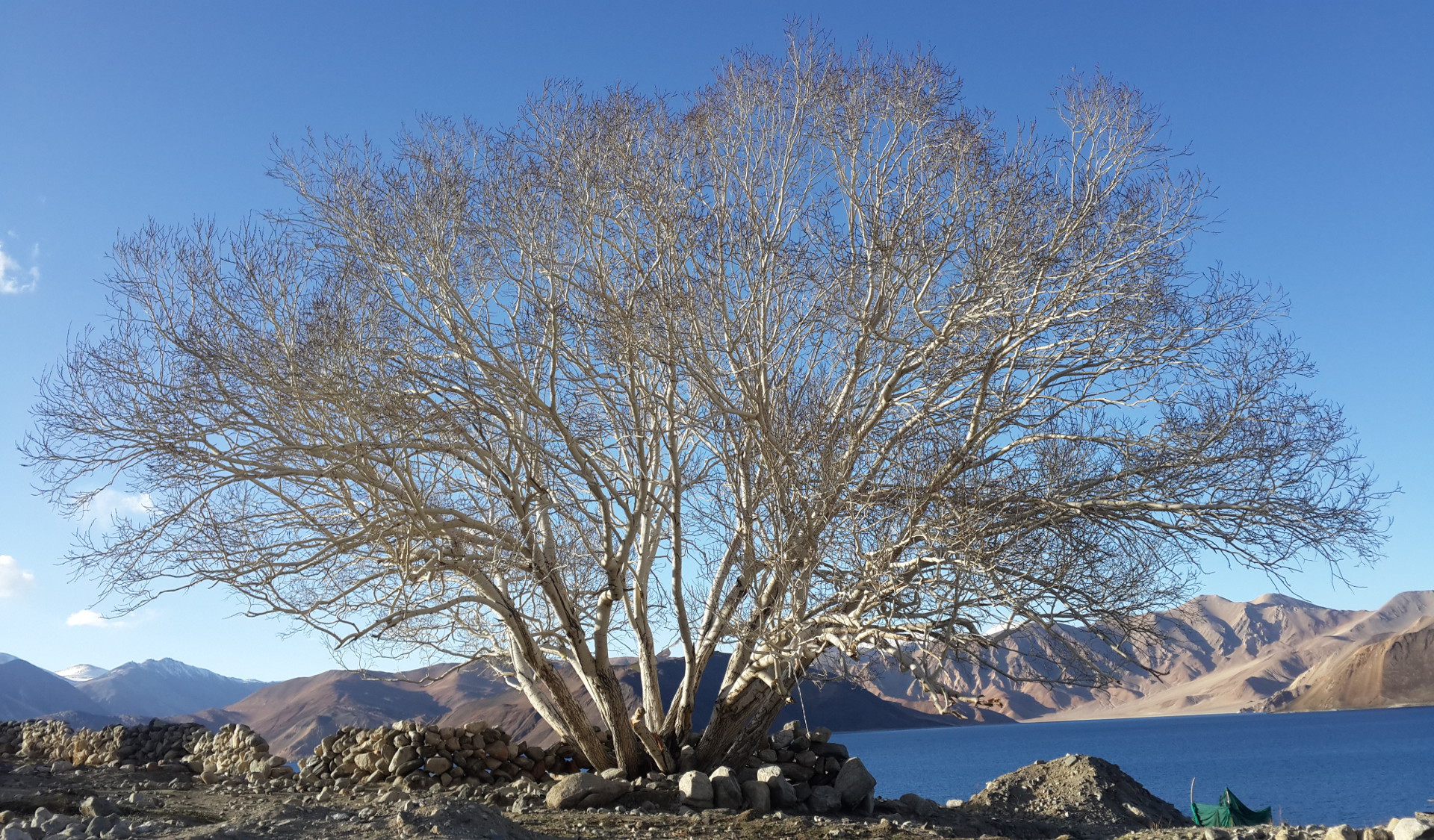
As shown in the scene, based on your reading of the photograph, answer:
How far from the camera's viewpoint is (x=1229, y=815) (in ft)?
49.0

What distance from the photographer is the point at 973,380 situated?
10.4 meters

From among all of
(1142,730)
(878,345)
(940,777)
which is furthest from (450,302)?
(1142,730)

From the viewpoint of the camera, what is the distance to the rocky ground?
19.5ft

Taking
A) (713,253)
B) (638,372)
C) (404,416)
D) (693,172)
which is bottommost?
(404,416)

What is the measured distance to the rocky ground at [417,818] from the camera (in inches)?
234

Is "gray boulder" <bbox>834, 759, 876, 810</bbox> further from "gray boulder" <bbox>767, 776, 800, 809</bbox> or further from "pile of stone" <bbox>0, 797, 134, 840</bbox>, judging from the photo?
"pile of stone" <bbox>0, 797, 134, 840</bbox>

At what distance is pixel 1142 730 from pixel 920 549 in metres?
162

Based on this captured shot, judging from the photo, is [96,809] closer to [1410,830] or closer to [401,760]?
[401,760]

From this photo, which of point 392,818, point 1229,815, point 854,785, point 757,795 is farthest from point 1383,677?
point 392,818

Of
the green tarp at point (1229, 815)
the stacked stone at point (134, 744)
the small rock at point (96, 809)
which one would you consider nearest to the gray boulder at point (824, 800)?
the small rock at point (96, 809)

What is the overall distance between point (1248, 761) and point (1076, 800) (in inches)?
2689

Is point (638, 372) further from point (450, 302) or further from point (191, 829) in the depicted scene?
point (191, 829)

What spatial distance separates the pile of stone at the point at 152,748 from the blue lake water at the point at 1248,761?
46.7ft

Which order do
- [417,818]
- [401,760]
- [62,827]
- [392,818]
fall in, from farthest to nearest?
[401,760]
[392,818]
[417,818]
[62,827]
